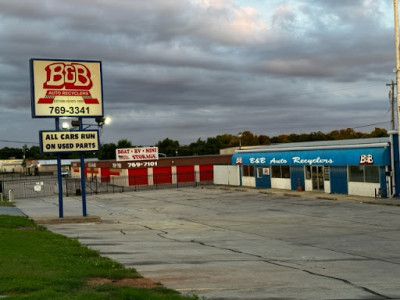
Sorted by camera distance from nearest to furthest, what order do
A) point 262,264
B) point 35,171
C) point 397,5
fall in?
Result: point 262,264 → point 397,5 → point 35,171

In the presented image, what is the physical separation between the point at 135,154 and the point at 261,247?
186ft

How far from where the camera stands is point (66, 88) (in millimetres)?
31906

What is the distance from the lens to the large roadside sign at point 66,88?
102 feet

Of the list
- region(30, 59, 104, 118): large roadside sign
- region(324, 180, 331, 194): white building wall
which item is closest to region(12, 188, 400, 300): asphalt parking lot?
region(30, 59, 104, 118): large roadside sign

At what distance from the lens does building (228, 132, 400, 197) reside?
129 feet

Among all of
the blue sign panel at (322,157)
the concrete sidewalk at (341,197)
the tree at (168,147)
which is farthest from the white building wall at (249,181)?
the tree at (168,147)

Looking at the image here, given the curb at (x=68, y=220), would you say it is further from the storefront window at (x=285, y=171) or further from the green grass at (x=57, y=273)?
the storefront window at (x=285, y=171)

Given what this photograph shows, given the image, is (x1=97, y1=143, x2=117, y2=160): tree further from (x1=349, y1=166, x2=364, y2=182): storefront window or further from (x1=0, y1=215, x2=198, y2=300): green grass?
(x1=0, y1=215, x2=198, y2=300): green grass

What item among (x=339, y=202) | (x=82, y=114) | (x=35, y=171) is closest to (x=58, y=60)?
(x=82, y=114)

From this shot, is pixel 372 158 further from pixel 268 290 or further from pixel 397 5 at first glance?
pixel 268 290

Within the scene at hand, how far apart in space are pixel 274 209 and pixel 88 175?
7290 centimetres

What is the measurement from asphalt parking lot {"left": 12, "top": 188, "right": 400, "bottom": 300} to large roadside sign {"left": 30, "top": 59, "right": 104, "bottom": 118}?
7163mm

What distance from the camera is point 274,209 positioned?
35.8 m

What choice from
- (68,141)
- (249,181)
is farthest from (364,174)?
(68,141)
